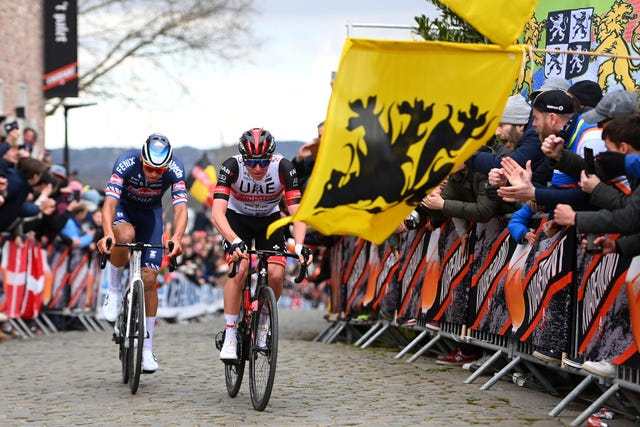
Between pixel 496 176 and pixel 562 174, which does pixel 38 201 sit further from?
pixel 562 174

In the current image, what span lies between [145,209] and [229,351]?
6.82 ft

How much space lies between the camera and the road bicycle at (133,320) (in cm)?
1065

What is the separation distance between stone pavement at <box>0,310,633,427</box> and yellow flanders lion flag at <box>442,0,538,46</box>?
8.06 feet

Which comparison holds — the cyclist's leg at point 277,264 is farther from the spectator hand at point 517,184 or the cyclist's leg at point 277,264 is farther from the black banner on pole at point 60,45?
the black banner on pole at point 60,45

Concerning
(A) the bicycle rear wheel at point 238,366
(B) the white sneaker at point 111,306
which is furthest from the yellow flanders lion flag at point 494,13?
(B) the white sneaker at point 111,306

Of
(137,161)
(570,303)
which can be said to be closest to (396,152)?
(570,303)

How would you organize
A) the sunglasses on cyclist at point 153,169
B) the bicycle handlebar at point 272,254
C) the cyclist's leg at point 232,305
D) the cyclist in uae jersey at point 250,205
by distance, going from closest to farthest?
the bicycle handlebar at point 272,254
the cyclist in uae jersey at point 250,205
the cyclist's leg at point 232,305
the sunglasses on cyclist at point 153,169

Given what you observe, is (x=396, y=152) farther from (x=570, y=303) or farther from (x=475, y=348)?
(x=475, y=348)

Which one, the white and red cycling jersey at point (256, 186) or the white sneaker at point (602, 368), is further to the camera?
the white and red cycling jersey at point (256, 186)

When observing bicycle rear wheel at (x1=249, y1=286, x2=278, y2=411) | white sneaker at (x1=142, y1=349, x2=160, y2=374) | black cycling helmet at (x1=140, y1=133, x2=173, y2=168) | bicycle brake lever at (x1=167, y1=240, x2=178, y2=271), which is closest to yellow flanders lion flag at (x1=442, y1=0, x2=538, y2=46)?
bicycle rear wheel at (x1=249, y1=286, x2=278, y2=411)

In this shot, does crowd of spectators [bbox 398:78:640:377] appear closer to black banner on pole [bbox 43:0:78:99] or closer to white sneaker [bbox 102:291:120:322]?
white sneaker [bbox 102:291:120:322]

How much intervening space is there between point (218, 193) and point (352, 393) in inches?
72.0

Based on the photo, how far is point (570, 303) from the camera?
937 centimetres

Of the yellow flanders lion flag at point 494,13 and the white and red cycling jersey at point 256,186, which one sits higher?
the yellow flanders lion flag at point 494,13
